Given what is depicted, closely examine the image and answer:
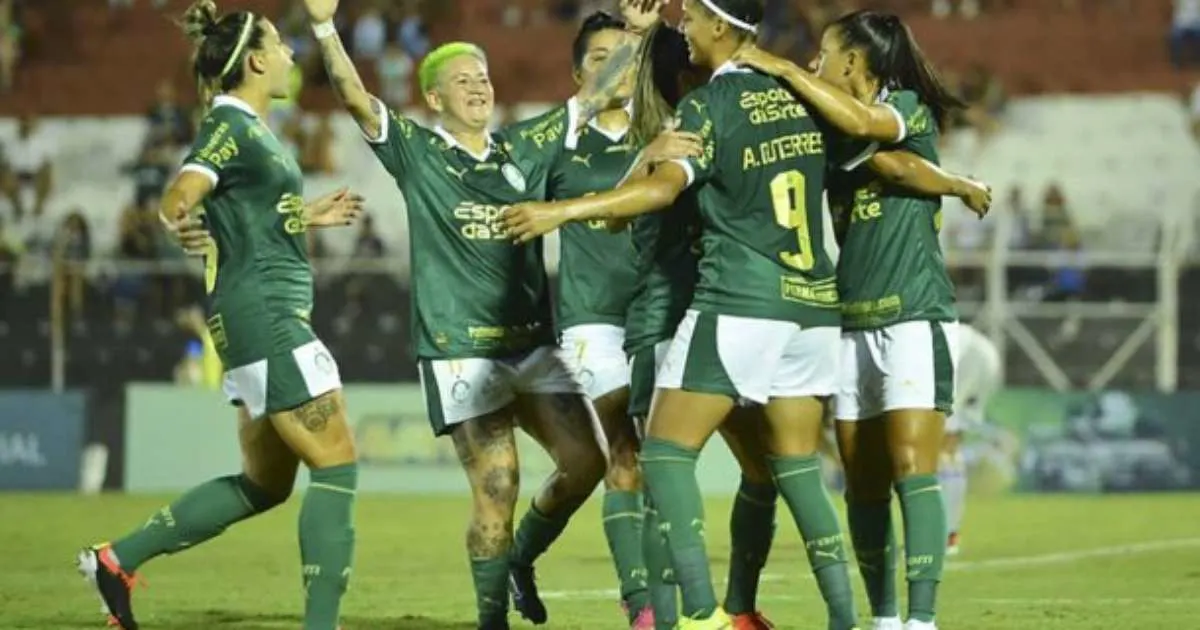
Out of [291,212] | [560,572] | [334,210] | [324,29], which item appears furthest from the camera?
[560,572]

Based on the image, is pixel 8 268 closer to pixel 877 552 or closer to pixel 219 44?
pixel 219 44

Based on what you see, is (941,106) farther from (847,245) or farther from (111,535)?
(111,535)

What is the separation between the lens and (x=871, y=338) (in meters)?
9.58

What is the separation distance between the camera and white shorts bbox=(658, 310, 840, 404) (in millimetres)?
8617

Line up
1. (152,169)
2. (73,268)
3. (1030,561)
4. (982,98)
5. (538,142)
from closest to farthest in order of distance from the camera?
(538,142) → (1030,561) → (73,268) → (152,169) → (982,98)

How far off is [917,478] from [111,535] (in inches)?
382

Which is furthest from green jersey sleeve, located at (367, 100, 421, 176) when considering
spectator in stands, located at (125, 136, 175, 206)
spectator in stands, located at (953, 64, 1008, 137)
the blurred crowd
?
spectator in stands, located at (953, 64, 1008, 137)

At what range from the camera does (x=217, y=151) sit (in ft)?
30.3

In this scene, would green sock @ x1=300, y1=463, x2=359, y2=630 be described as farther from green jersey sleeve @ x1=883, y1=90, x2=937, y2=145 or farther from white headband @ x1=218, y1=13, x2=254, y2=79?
green jersey sleeve @ x1=883, y1=90, x2=937, y2=145

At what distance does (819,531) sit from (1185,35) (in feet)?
67.6

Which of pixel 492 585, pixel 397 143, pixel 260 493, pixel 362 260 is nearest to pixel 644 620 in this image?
pixel 492 585

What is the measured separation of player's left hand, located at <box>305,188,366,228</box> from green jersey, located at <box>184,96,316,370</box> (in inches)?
19.7

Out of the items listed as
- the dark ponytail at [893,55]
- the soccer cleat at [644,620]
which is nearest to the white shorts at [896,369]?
the dark ponytail at [893,55]

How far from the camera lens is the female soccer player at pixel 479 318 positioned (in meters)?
9.87
